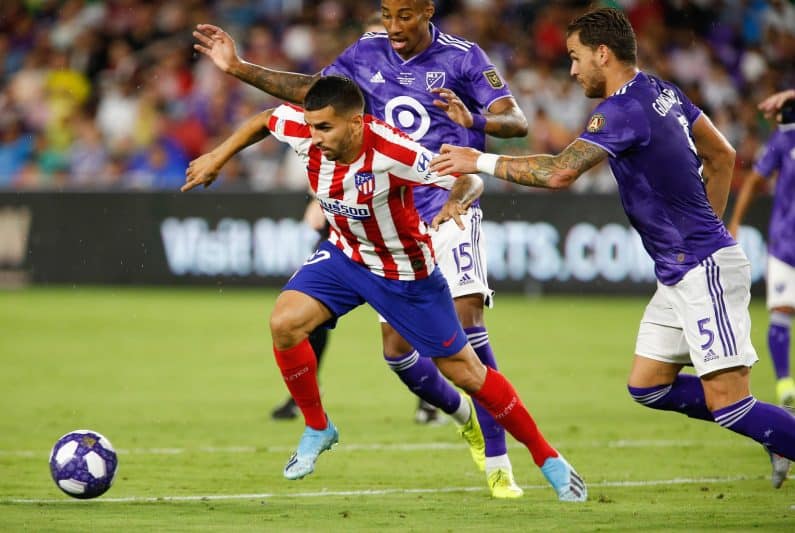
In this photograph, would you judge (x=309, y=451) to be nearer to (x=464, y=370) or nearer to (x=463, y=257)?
(x=464, y=370)

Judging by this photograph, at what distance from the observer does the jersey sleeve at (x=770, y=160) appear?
10352 mm

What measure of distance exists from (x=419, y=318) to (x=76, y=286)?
1325cm

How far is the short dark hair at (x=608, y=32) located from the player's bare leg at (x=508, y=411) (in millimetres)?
1591

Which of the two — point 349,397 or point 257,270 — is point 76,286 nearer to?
point 257,270

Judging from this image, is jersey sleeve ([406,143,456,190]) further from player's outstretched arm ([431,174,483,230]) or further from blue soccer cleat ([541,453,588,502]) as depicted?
blue soccer cleat ([541,453,588,502])

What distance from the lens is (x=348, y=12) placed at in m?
21.2

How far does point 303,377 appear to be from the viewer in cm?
693

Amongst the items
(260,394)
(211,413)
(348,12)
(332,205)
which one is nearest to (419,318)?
(332,205)

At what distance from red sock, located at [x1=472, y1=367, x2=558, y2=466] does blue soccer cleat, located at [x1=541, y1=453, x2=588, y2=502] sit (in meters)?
0.04

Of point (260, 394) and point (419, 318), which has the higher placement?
point (419, 318)

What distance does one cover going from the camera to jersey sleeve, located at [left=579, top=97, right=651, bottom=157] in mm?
5996

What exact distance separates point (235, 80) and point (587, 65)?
14.4 meters

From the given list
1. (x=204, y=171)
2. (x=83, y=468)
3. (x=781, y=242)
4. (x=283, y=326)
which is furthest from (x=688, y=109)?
(x=781, y=242)

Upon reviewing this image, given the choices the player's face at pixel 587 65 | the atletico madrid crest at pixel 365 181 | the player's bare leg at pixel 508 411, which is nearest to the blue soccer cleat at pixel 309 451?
the player's bare leg at pixel 508 411
